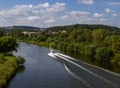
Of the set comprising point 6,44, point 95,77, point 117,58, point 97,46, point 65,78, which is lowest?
point 65,78

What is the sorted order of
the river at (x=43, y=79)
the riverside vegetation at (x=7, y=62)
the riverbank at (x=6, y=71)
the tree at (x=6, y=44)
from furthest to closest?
the tree at (x=6, y=44)
the riverside vegetation at (x=7, y=62)
the river at (x=43, y=79)
the riverbank at (x=6, y=71)

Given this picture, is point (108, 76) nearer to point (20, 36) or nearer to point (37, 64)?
point (37, 64)

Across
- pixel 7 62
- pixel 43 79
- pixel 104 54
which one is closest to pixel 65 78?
pixel 43 79

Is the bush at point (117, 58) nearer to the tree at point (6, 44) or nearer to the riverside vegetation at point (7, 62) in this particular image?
the riverside vegetation at point (7, 62)

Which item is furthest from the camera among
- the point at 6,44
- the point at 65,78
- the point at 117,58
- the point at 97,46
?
the point at 97,46

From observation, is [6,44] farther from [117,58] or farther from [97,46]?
[97,46]

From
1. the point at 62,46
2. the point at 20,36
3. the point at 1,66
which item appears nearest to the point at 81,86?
the point at 1,66

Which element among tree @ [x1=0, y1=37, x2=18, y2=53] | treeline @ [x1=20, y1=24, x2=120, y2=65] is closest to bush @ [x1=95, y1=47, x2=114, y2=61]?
treeline @ [x1=20, y1=24, x2=120, y2=65]

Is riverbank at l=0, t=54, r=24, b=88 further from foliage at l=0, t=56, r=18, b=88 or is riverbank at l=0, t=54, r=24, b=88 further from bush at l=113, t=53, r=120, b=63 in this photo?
bush at l=113, t=53, r=120, b=63

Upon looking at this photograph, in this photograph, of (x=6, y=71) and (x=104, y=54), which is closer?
(x=6, y=71)

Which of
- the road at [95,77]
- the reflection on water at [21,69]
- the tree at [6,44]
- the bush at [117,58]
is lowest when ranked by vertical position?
the reflection on water at [21,69]

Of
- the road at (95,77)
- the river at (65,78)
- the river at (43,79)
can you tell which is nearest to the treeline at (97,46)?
the road at (95,77)
